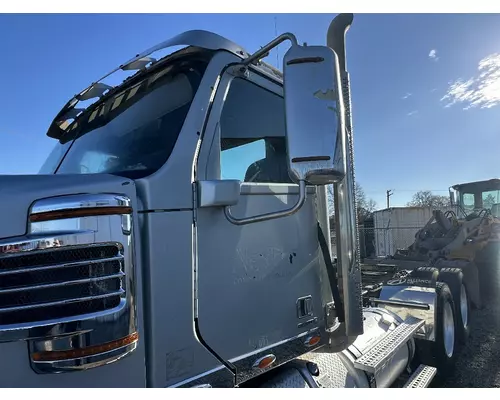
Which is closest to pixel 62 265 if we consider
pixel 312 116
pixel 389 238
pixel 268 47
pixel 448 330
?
pixel 312 116

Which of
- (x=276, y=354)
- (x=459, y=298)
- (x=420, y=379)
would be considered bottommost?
(x=420, y=379)

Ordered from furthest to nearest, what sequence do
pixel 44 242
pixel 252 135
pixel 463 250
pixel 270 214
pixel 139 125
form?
pixel 463 250 → pixel 252 135 → pixel 139 125 → pixel 270 214 → pixel 44 242

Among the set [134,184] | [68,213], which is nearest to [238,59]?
[134,184]

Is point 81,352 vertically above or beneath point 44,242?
beneath

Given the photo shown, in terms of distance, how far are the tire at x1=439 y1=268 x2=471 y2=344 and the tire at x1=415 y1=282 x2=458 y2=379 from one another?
19 centimetres

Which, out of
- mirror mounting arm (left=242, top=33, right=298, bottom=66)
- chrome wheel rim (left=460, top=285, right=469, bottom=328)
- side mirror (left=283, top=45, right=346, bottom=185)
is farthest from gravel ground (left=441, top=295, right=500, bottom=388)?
mirror mounting arm (left=242, top=33, right=298, bottom=66)

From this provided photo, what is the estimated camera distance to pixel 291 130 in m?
1.69

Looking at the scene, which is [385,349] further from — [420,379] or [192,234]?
[192,234]

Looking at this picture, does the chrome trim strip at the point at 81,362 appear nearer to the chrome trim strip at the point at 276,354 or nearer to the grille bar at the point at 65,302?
the grille bar at the point at 65,302

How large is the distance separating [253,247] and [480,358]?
4591 mm

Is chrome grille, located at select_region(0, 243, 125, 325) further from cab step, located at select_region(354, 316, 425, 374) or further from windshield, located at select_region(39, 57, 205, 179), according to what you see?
cab step, located at select_region(354, 316, 425, 374)

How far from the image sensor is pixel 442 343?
4.57 meters

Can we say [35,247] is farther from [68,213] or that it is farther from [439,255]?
[439,255]

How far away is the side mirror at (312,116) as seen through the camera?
1679 millimetres
